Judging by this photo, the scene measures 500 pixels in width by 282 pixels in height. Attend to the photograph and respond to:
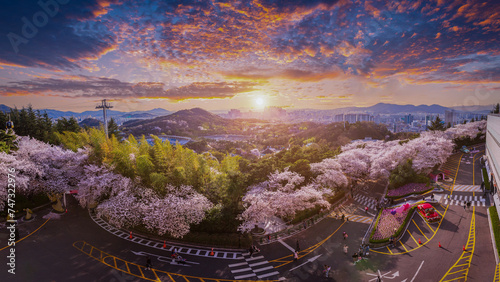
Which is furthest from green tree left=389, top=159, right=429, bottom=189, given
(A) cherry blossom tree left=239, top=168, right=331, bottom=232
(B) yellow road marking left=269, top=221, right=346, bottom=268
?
(B) yellow road marking left=269, top=221, right=346, bottom=268

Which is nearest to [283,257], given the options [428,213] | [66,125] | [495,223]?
[428,213]

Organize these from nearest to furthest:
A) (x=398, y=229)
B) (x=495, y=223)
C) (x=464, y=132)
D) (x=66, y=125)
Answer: (x=495, y=223), (x=398, y=229), (x=66, y=125), (x=464, y=132)

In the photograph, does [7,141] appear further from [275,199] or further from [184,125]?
[184,125]

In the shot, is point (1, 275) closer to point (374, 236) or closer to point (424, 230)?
point (374, 236)

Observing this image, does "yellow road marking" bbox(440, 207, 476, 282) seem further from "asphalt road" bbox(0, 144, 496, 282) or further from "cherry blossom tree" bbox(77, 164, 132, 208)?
"cherry blossom tree" bbox(77, 164, 132, 208)

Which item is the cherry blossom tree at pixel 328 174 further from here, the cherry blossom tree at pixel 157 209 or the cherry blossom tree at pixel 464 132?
the cherry blossom tree at pixel 464 132

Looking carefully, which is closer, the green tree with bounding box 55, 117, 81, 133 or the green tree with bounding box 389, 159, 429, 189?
the green tree with bounding box 389, 159, 429, 189

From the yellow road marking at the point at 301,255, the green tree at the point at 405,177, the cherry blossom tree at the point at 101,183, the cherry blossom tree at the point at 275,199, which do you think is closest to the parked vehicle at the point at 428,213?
the green tree at the point at 405,177

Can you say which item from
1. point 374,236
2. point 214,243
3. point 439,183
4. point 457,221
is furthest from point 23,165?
point 439,183

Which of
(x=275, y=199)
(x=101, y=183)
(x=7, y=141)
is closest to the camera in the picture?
(x=101, y=183)
